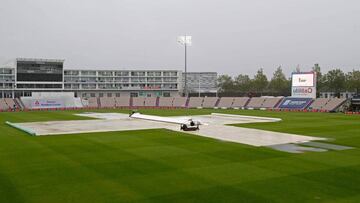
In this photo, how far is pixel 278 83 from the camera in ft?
420

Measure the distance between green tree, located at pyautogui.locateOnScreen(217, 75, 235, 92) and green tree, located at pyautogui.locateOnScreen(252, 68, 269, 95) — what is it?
1727cm

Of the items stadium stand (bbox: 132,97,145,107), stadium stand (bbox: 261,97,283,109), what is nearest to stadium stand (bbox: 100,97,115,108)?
stadium stand (bbox: 132,97,145,107)

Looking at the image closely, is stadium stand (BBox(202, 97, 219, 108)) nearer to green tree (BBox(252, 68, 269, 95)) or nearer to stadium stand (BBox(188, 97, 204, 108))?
stadium stand (BBox(188, 97, 204, 108))

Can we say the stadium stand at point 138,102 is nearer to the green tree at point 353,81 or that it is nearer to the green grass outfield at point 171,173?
the green tree at point 353,81

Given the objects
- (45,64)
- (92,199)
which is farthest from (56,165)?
(45,64)

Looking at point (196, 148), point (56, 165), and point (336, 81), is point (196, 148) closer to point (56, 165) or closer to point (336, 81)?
point (56, 165)

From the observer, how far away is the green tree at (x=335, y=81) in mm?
107838

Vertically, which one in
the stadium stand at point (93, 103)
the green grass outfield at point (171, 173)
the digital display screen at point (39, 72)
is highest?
the digital display screen at point (39, 72)

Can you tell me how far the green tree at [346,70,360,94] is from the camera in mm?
104931

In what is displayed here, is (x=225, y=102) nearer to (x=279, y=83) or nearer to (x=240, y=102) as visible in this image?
(x=240, y=102)

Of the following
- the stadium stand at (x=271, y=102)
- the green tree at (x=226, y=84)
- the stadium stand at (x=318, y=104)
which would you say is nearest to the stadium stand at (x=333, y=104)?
the stadium stand at (x=318, y=104)

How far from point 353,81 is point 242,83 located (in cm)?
4452

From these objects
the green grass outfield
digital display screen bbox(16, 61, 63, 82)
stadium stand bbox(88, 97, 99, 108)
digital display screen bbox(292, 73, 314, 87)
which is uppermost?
digital display screen bbox(16, 61, 63, 82)

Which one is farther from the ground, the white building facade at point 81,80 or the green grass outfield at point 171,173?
the white building facade at point 81,80
